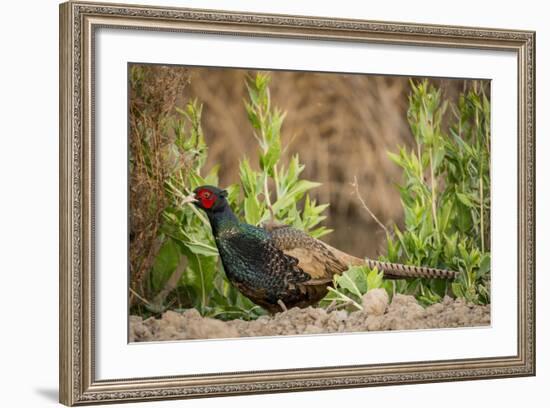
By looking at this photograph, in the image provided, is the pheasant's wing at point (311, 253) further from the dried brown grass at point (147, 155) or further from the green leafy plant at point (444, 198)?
the dried brown grass at point (147, 155)

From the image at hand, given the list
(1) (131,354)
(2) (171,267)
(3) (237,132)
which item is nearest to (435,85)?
(3) (237,132)

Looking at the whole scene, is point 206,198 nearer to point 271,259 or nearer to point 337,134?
point 271,259

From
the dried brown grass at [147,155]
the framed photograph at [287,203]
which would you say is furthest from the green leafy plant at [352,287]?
the dried brown grass at [147,155]

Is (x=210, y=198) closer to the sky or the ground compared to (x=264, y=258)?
closer to the sky

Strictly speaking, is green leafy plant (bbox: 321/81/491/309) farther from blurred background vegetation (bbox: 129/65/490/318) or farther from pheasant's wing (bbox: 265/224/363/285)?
pheasant's wing (bbox: 265/224/363/285)

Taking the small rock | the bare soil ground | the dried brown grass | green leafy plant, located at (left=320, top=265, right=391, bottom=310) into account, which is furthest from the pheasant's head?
the small rock

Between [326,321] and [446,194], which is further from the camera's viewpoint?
[446,194]

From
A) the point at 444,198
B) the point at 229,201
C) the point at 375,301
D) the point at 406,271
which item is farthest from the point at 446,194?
the point at 229,201

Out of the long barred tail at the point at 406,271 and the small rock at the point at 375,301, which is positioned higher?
the long barred tail at the point at 406,271
